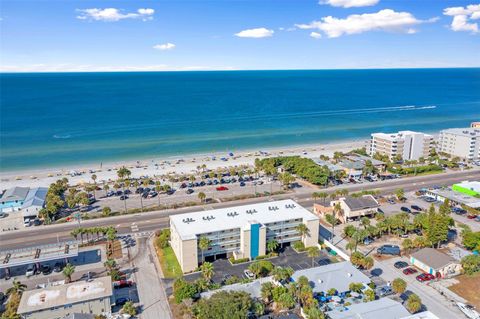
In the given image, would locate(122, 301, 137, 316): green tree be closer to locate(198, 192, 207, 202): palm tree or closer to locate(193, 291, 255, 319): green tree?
locate(193, 291, 255, 319): green tree

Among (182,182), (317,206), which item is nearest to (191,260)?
(317,206)

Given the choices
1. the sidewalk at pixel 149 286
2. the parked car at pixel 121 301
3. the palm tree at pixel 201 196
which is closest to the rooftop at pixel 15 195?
the sidewalk at pixel 149 286

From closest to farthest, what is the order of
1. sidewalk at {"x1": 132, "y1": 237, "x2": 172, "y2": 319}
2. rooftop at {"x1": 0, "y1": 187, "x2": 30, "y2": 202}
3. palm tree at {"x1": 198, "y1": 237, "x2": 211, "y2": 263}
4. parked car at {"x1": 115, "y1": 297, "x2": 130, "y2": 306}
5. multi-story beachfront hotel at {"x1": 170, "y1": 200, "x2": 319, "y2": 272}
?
sidewalk at {"x1": 132, "y1": 237, "x2": 172, "y2": 319} < parked car at {"x1": 115, "y1": 297, "x2": 130, "y2": 306} < palm tree at {"x1": 198, "y1": 237, "x2": 211, "y2": 263} < multi-story beachfront hotel at {"x1": 170, "y1": 200, "x2": 319, "y2": 272} < rooftop at {"x1": 0, "y1": 187, "x2": 30, "y2": 202}

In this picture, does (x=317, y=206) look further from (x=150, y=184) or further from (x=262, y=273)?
(x=150, y=184)

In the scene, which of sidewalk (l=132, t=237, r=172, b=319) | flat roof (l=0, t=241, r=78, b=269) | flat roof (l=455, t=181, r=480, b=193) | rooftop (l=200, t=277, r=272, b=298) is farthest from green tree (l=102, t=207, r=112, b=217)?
flat roof (l=455, t=181, r=480, b=193)

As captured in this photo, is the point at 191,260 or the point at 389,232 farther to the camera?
the point at 389,232
